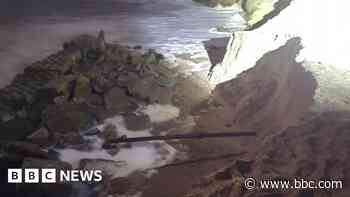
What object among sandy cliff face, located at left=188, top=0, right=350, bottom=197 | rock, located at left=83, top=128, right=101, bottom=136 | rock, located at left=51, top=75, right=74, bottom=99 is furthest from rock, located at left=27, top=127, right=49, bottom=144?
sandy cliff face, located at left=188, top=0, right=350, bottom=197

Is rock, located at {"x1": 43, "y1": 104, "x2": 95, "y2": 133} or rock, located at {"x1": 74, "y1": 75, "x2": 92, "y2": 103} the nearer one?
rock, located at {"x1": 43, "y1": 104, "x2": 95, "y2": 133}

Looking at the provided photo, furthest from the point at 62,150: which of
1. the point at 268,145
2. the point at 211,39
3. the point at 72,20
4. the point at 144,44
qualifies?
the point at 72,20

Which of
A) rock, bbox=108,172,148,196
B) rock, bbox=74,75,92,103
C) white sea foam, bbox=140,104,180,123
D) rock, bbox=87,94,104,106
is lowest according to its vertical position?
rock, bbox=108,172,148,196

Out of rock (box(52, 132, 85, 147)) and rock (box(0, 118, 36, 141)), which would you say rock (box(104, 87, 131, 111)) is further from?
rock (box(0, 118, 36, 141))

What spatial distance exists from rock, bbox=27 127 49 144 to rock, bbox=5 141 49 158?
486 mm

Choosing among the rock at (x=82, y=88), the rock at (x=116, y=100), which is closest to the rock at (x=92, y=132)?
the rock at (x=116, y=100)

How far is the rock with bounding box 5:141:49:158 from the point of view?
25.9ft

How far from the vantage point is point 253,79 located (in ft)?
33.1

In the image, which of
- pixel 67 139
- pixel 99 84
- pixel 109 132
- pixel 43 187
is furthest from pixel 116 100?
pixel 43 187

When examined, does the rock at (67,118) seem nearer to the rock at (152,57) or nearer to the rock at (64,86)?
the rock at (64,86)

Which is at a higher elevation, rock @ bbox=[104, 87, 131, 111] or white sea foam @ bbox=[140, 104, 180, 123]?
rock @ bbox=[104, 87, 131, 111]

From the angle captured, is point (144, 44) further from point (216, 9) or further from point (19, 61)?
point (216, 9)

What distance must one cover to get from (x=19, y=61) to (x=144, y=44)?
4.27 metres

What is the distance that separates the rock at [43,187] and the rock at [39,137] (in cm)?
111
